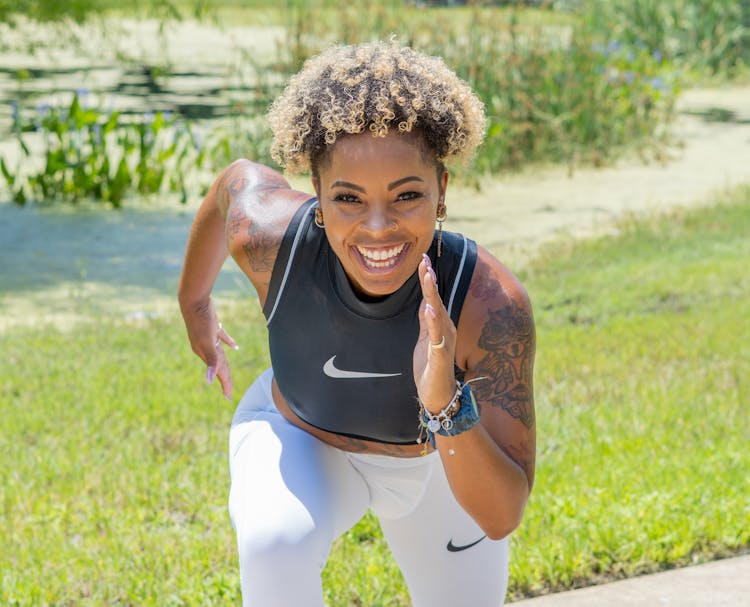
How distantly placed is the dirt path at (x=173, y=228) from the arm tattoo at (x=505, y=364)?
4.80 m

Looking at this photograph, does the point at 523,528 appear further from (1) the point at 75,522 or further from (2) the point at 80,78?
(2) the point at 80,78

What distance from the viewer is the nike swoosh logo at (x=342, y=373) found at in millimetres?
2740

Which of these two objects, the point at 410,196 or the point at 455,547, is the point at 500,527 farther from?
the point at 410,196

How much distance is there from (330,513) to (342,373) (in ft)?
1.07

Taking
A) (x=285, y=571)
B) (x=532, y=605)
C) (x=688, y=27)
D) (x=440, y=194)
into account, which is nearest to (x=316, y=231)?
(x=440, y=194)

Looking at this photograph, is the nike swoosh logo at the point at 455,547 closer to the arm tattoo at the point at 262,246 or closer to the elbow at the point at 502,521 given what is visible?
the elbow at the point at 502,521

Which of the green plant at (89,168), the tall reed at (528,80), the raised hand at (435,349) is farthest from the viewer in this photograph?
the tall reed at (528,80)

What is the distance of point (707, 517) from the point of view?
3.90 metres

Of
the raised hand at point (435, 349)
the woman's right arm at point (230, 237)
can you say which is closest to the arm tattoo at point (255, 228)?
the woman's right arm at point (230, 237)

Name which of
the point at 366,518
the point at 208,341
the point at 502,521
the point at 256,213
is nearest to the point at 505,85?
the point at 366,518

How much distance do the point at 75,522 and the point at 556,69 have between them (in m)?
9.04

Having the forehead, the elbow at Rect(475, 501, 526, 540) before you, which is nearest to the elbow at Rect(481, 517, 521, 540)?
the elbow at Rect(475, 501, 526, 540)

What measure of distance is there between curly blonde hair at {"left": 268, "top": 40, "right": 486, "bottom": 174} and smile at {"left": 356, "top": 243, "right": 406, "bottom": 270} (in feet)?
0.76

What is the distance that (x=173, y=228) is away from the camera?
31.2 feet
